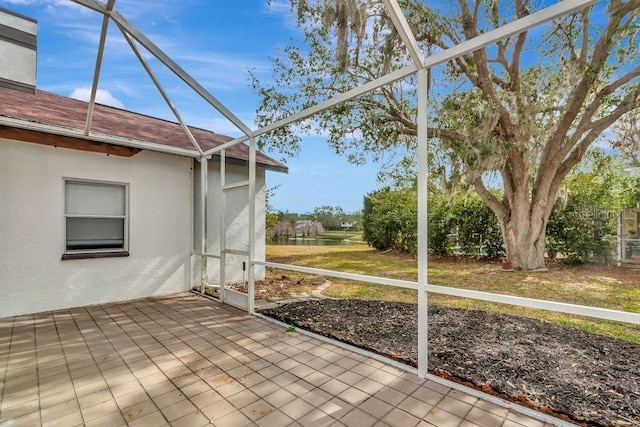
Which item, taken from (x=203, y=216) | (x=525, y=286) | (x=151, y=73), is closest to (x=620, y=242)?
(x=525, y=286)

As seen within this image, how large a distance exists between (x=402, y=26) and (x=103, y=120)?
5872 millimetres

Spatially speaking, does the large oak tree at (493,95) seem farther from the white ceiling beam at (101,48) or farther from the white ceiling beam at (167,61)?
the white ceiling beam at (101,48)

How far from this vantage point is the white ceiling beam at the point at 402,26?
8.45ft

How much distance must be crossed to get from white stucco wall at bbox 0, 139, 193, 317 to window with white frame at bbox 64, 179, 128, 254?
0.16 m

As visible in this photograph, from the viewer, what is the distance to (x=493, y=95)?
770 cm

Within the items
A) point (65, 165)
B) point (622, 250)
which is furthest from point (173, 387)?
point (622, 250)

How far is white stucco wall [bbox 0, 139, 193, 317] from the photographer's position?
4648 millimetres

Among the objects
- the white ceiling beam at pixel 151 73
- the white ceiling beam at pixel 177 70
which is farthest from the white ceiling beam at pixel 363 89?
the white ceiling beam at pixel 151 73

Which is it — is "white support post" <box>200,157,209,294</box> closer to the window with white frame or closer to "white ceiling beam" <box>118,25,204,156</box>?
"white ceiling beam" <box>118,25,204,156</box>

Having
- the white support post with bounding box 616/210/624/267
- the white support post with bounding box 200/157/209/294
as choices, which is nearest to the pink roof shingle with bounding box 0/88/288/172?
the white support post with bounding box 200/157/209/294

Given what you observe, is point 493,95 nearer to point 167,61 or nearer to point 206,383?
point 167,61

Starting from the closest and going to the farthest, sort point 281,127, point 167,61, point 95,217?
point 167,61 < point 281,127 < point 95,217

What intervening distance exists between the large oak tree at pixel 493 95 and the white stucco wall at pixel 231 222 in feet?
9.06

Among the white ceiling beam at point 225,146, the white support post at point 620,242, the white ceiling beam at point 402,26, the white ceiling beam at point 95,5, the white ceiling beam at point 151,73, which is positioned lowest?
the white support post at point 620,242
